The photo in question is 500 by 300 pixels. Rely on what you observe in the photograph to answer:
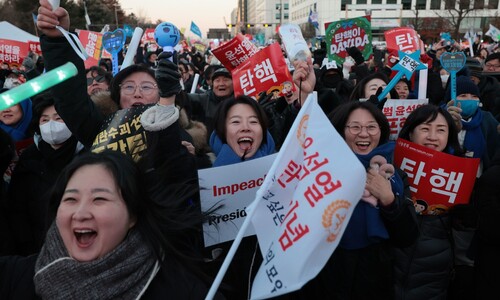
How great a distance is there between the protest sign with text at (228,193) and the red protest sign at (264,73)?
5.31 feet

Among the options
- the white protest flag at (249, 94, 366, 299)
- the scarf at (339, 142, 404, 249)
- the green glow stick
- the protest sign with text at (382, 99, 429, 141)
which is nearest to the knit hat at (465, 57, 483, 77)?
the protest sign with text at (382, 99, 429, 141)

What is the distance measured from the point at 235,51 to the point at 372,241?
2820 millimetres

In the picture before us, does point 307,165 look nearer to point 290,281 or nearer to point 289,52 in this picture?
point 290,281

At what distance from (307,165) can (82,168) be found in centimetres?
88

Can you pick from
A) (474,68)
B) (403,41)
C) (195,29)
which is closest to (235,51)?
(403,41)

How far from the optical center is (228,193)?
2334 millimetres

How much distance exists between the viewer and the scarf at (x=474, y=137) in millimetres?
3385

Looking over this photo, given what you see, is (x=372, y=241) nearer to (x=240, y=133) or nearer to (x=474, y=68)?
(x=240, y=133)

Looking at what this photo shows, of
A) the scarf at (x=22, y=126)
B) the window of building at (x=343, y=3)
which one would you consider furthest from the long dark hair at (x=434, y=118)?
the window of building at (x=343, y=3)

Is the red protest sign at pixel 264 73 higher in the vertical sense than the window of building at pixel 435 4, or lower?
lower

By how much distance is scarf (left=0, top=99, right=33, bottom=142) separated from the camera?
10.5ft

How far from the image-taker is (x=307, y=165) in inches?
63.4

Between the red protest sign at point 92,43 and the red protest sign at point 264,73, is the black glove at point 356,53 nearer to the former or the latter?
the red protest sign at point 264,73

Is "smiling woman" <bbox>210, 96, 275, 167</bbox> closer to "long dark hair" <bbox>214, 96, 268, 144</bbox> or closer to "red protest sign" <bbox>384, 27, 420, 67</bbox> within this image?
"long dark hair" <bbox>214, 96, 268, 144</bbox>
